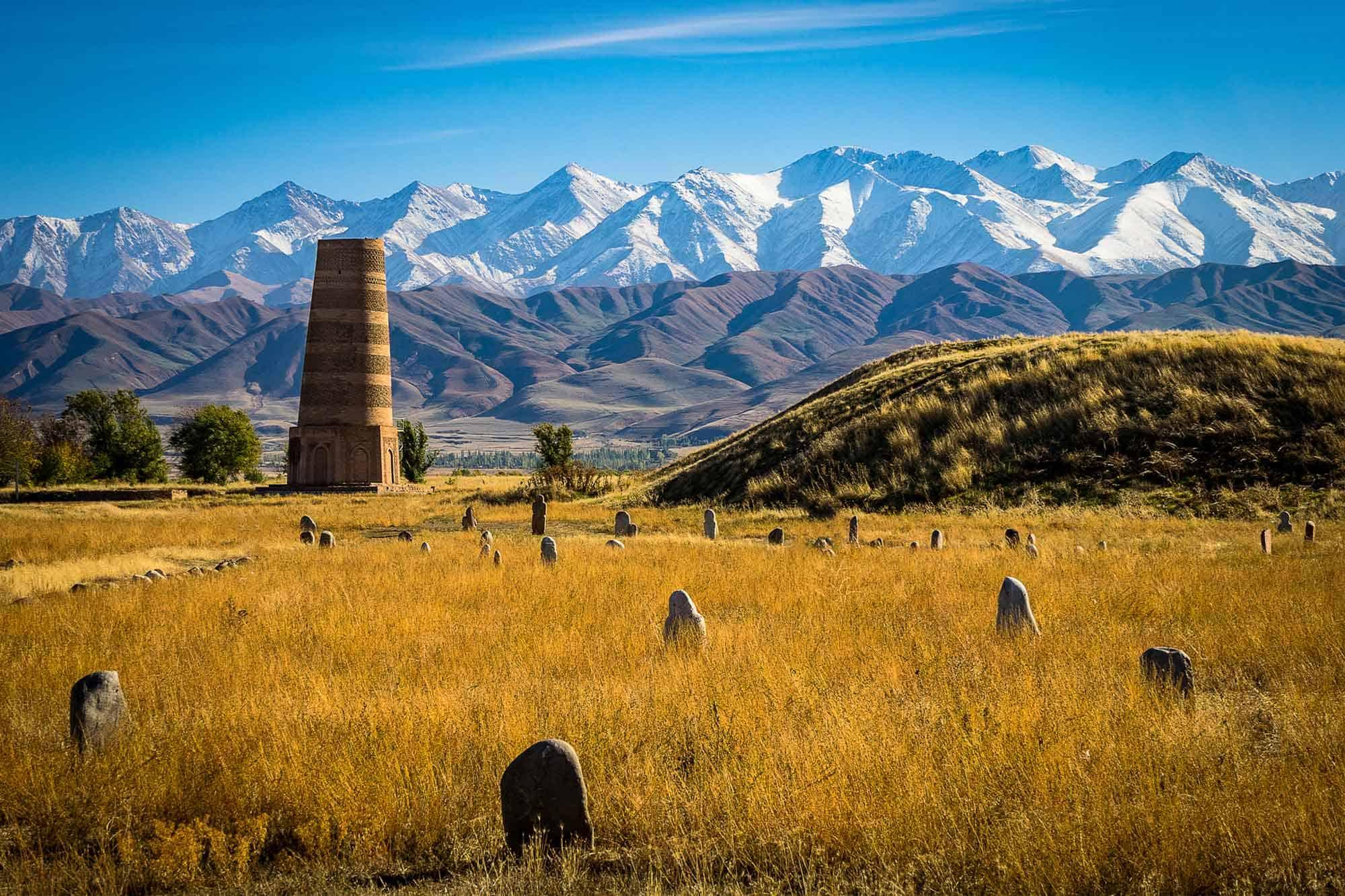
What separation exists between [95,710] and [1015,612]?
9.00 m

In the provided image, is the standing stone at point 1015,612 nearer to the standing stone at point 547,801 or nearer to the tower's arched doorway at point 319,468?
the standing stone at point 547,801

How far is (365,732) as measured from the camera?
307 inches

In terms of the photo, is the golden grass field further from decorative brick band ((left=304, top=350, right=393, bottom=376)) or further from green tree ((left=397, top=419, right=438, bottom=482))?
green tree ((left=397, top=419, right=438, bottom=482))

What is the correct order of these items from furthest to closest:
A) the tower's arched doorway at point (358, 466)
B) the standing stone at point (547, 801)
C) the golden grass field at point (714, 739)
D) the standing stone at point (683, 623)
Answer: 1. the tower's arched doorway at point (358, 466)
2. the standing stone at point (683, 623)
3. the standing stone at point (547, 801)
4. the golden grass field at point (714, 739)

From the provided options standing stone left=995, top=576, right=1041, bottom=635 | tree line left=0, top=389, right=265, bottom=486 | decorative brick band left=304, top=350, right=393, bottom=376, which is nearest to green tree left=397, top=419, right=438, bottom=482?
tree line left=0, top=389, right=265, bottom=486

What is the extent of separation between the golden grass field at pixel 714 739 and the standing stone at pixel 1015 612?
13.5 inches

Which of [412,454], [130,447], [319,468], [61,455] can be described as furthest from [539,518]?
[61,455]

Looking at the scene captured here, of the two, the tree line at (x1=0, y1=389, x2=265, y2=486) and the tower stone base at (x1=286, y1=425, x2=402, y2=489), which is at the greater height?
the tree line at (x1=0, y1=389, x2=265, y2=486)

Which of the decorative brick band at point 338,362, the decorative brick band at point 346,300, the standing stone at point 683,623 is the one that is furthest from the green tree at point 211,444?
the standing stone at point 683,623

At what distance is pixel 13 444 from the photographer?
67562mm

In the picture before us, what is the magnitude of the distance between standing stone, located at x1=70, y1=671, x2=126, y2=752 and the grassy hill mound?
2369cm

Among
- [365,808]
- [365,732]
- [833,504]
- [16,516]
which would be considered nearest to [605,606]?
[365,732]

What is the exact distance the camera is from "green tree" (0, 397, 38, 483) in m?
65.6

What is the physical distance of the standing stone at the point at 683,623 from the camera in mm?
11266
